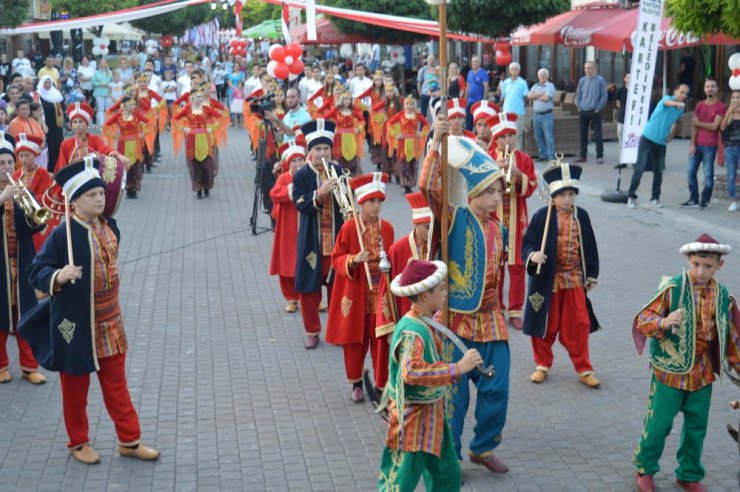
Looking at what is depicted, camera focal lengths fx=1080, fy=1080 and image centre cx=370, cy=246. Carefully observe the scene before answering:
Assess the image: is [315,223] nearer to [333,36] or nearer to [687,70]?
[687,70]

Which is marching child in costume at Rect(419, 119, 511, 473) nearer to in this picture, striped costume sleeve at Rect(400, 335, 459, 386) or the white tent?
striped costume sleeve at Rect(400, 335, 459, 386)

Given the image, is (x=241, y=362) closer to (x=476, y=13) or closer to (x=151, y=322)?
(x=151, y=322)

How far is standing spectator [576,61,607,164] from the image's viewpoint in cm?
2072

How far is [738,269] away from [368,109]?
9.78 m

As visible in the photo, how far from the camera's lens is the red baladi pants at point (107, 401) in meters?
6.77

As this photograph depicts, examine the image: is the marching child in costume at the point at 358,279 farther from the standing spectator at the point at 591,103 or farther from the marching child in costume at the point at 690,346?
the standing spectator at the point at 591,103

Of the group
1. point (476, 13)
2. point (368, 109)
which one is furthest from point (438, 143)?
point (476, 13)

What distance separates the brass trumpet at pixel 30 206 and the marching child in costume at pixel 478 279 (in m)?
3.44

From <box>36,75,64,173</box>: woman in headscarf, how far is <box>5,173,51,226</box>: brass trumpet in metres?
11.8

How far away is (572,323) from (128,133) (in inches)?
465

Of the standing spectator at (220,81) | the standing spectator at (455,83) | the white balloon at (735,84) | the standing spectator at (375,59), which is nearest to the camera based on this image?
the white balloon at (735,84)

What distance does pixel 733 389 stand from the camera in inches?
322

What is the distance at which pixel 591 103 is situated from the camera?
20.7 m

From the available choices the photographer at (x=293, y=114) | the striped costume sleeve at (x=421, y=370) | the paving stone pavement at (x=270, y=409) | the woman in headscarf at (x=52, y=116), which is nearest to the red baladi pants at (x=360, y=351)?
the paving stone pavement at (x=270, y=409)
